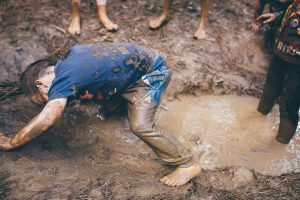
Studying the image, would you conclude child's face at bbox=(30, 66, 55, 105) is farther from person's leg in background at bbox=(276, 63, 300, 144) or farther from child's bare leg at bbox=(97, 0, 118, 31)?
person's leg in background at bbox=(276, 63, 300, 144)

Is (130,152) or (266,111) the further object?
(266,111)

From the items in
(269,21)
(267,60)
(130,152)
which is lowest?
(130,152)

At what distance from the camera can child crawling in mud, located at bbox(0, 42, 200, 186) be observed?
8.71ft

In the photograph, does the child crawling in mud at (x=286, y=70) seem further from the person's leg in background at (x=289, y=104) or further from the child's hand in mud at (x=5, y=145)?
the child's hand in mud at (x=5, y=145)

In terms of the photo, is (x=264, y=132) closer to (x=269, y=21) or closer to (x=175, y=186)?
(x=269, y=21)

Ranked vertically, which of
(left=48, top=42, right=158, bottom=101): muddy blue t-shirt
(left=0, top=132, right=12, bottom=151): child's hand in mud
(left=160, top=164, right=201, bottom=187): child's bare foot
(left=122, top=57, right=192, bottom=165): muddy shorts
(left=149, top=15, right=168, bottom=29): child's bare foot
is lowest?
(left=160, top=164, right=201, bottom=187): child's bare foot

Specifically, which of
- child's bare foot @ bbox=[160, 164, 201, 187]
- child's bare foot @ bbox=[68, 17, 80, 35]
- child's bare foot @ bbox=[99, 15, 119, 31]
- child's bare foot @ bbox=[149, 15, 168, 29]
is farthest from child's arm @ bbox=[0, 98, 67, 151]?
child's bare foot @ bbox=[149, 15, 168, 29]

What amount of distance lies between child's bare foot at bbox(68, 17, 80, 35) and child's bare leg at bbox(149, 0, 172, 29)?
952mm

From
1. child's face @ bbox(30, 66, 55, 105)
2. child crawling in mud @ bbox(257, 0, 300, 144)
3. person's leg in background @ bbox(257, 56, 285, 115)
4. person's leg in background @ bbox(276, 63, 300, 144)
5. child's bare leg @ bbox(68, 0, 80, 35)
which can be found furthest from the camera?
child's bare leg @ bbox(68, 0, 80, 35)

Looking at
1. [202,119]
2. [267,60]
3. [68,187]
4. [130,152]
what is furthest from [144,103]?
[267,60]

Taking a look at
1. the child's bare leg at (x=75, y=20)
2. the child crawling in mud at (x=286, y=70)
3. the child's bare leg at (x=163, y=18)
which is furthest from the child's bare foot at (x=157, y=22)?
the child crawling in mud at (x=286, y=70)

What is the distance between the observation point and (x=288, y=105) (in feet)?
11.3

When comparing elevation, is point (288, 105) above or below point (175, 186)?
above

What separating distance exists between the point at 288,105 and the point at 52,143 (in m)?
2.24
